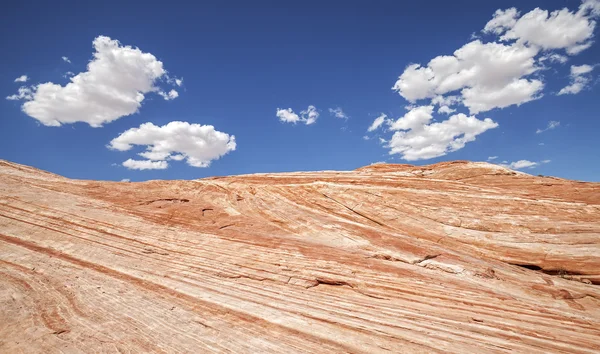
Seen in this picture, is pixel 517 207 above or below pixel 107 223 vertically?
above

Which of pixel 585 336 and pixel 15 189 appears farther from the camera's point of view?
pixel 15 189

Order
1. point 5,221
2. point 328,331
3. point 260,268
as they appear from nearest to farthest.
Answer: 1. point 328,331
2. point 260,268
3. point 5,221

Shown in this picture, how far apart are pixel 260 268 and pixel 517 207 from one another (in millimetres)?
15428

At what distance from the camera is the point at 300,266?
43.1 feet

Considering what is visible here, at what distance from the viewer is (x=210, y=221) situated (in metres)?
17.0

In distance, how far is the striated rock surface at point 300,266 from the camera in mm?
9211

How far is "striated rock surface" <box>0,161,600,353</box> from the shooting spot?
30.2 feet

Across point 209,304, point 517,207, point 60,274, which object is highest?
point 517,207

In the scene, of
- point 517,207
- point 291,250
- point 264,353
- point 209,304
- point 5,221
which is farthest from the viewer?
point 517,207

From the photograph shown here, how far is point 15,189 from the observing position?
60.1 feet

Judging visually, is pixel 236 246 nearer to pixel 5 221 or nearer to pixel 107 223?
pixel 107 223

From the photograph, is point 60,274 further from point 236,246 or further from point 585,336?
point 585,336

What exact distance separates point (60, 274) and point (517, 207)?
22834 mm

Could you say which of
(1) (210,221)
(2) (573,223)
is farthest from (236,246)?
(2) (573,223)
